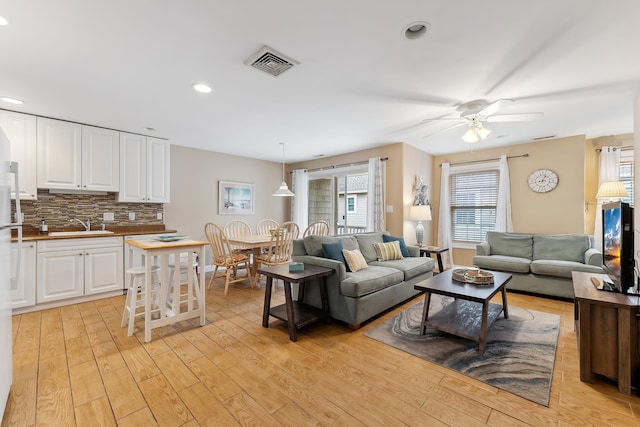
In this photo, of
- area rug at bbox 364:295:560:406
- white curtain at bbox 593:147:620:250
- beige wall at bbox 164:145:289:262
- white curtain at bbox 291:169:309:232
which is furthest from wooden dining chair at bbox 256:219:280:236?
white curtain at bbox 593:147:620:250

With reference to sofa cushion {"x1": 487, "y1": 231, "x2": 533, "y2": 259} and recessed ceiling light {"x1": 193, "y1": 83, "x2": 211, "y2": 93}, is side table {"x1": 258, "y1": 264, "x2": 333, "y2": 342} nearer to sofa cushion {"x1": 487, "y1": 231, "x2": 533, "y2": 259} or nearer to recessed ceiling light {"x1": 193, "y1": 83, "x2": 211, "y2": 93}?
recessed ceiling light {"x1": 193, "y1": 83, "x2": 211, "y2": 93}

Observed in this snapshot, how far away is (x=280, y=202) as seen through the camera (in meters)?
6.86

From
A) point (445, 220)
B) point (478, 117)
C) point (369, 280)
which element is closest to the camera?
point (369, 280)

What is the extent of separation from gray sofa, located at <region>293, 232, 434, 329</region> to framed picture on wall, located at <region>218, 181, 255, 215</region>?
9.66 feet

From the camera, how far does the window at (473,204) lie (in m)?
5.36

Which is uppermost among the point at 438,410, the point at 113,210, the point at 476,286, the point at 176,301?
the point at 113,210

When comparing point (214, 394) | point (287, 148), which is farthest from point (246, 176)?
point (214, 394)

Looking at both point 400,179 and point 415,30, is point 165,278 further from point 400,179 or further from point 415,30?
point 400,179

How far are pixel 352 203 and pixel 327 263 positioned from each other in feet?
10.8

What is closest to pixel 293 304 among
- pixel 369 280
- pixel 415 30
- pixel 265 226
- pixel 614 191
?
pixel 369 280

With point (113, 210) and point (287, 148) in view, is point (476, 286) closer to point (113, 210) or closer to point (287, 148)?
point (287, 148)

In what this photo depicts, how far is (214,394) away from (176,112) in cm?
316

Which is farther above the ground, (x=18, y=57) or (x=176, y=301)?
(x=18, y=57)

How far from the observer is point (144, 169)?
439 cm
